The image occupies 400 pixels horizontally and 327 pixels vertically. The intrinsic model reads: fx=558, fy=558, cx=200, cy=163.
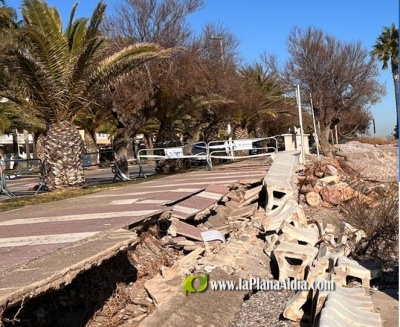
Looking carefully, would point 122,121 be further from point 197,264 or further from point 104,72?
point 197,264

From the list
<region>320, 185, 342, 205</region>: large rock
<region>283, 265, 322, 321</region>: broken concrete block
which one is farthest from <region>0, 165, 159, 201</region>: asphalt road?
<region>283, 265, 322, 321</region>: broken concrete block

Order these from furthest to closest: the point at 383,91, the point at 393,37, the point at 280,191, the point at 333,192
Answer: the point at 393,37 → the point at 383,91 → the point at 333,192 → the point at 280,191

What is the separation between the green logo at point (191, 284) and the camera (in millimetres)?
6301

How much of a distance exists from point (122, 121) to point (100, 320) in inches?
632

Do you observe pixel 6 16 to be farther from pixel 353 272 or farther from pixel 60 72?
pixel 353 272

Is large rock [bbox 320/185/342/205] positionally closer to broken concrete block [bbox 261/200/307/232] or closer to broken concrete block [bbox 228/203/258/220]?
broken concrete block [bbox 228/203/258/220]

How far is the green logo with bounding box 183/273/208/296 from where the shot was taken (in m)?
6.30

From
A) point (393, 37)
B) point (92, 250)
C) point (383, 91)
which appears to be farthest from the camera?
point (393, 37)

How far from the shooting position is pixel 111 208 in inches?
359

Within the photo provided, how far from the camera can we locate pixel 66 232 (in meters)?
6.88

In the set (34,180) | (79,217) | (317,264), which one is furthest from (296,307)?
(34,180)

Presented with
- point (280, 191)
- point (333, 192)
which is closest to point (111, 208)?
point (280, 191)

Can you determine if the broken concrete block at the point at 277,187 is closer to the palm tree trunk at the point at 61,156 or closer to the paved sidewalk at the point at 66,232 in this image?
the paved sidewalk at the point at 66,232

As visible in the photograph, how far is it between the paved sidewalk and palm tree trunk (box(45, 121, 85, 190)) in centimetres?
364
